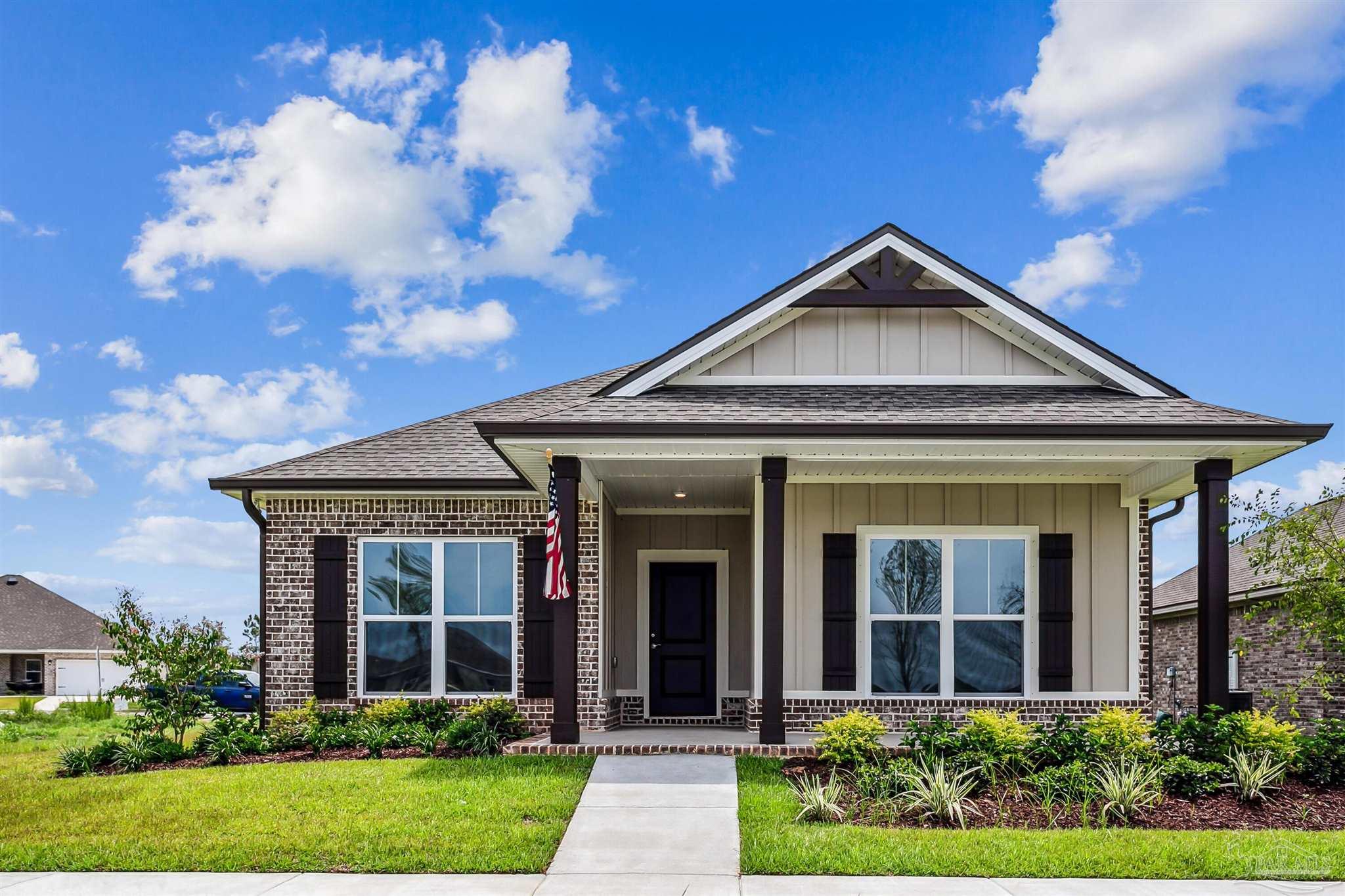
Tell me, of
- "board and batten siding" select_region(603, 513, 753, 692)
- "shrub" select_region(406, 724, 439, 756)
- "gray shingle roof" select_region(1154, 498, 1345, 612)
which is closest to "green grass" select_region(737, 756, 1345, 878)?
"shrub" select_region(406, 724, 439, 756)

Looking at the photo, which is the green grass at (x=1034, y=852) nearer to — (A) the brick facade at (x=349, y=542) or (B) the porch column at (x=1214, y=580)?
(B) the porch column at (x=1214, y=580)

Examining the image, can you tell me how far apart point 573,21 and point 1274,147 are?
971 centimetres

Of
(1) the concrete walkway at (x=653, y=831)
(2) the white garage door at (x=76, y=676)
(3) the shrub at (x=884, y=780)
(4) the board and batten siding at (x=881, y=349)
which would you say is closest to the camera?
(1) the concrete walkway at (x=653, y=831)

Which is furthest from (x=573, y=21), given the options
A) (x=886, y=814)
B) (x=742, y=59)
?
(x=886, y=814)

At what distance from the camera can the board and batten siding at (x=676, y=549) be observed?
46.4 ft

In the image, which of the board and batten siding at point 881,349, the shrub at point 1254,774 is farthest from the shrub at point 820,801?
→ the board and batten siding at point 881,349

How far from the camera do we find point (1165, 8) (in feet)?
43.0

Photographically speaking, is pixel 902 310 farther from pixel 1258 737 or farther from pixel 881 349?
pixel 1258 737

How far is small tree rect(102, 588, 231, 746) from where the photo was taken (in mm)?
12094

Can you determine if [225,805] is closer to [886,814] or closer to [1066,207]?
[886,814]

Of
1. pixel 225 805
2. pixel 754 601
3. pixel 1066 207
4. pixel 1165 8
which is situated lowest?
pixel 225 805

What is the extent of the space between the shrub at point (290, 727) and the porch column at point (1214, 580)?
8738 mm

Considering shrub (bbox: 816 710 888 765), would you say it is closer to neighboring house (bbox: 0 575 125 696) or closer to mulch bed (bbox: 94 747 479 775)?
mulch bed (bbox: 94 747 479 775)

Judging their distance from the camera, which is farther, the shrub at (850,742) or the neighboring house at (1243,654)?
the neighboring house at (1243,654)
